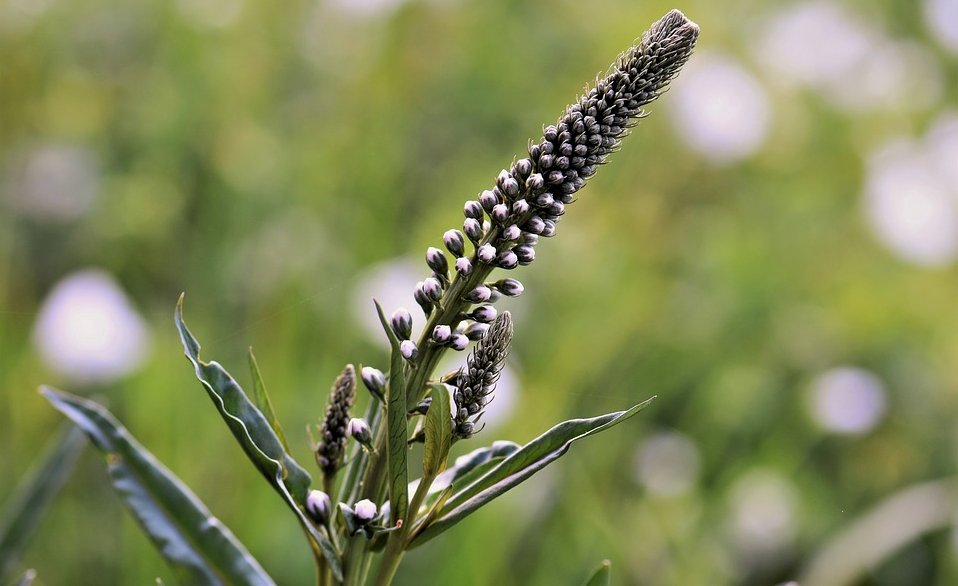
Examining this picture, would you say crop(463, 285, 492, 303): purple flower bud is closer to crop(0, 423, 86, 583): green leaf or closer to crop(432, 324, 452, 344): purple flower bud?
crop(432, 324, 452, 344): purple flower bud

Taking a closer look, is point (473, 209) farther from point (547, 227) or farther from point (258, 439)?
point (258, 439)

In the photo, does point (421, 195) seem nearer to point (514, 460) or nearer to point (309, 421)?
point (309, 421)

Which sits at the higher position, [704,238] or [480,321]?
[704,238]

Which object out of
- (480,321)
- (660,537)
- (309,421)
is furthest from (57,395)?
(660,537)

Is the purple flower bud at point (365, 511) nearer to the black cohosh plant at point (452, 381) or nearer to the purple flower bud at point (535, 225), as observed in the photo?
the black cohosh plant at point (452, 381)

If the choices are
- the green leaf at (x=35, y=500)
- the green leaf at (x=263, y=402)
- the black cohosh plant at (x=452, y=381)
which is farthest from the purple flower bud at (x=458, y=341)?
the green leaf at (x=35, y=500)

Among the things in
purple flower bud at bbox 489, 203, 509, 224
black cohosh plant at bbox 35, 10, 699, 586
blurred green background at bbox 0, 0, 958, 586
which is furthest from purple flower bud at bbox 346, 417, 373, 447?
blurred green background at bbox 0, 0, 958, 586

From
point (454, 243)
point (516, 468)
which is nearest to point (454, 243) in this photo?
point (454, 243)
